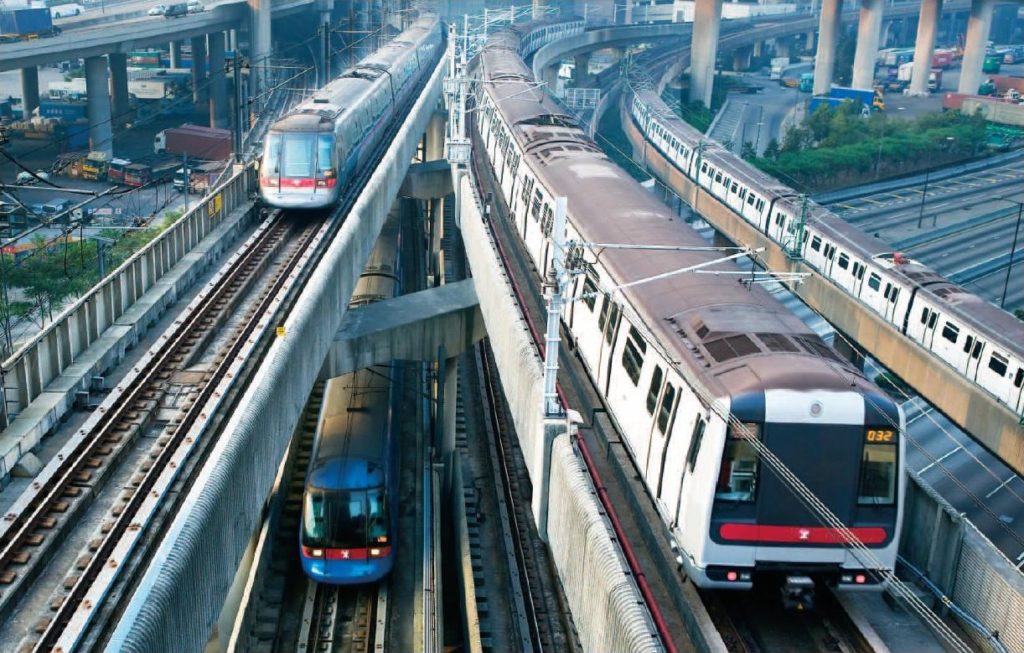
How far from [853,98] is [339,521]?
8726cm

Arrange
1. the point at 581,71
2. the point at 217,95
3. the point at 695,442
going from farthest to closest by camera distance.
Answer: the point at 581,71 → the point at 217,95 → the point at 695,442

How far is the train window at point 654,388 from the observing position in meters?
17.6

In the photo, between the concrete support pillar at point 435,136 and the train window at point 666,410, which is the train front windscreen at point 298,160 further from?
the concrete support pillar at point 435,136

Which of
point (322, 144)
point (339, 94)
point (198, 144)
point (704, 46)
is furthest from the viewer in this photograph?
point (704, 46)

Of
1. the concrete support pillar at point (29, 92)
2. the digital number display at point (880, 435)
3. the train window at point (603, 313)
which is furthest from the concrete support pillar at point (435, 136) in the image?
the digital number display at point (880, 435)

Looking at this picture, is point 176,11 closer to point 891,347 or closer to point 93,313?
point 891,347

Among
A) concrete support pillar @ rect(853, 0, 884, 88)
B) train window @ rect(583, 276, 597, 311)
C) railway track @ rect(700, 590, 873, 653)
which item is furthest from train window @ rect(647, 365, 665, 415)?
concrete support pillar @ rect(853, 0, 884, 88)

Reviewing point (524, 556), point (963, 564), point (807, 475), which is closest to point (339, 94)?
point (524, 556)

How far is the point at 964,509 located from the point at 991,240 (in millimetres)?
34368

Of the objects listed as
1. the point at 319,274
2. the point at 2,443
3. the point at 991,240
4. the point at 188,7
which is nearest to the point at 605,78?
the point at 188,7

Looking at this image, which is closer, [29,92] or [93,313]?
[93,313]

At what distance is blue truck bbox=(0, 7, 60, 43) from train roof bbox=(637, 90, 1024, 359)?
5009cm

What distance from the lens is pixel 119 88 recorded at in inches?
3615

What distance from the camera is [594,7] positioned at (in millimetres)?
154625
